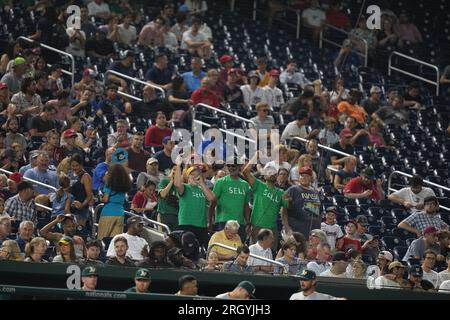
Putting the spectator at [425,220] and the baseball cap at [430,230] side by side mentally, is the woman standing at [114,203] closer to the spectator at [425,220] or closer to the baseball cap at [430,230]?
the baseball cap at [430,230]

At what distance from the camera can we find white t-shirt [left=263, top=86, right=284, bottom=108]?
25188 mm

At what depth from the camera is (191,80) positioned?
2481 centimetres

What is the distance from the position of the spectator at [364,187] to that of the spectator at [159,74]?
12.5 ft

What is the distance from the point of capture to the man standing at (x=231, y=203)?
19703 mm

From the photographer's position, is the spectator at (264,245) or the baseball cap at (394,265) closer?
the baseball cap at (394,265)

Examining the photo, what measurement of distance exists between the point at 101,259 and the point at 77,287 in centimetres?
161

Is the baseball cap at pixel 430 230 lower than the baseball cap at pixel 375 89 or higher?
lower

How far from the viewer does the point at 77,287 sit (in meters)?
16.0

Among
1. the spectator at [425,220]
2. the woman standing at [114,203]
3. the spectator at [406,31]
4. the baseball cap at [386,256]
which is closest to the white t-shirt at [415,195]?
the spectator at [425,220]

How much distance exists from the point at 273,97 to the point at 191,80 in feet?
4.40

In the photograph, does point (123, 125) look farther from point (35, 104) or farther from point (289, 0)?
point (289, 0)

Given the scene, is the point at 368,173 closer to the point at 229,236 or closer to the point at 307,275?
the point at 229,236

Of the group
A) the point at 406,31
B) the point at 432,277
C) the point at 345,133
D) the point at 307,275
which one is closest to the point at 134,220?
the point at 307,275

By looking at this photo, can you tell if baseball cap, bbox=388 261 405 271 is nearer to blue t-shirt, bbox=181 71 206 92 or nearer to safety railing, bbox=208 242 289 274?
safety railing, bbox=208 242 289 274
